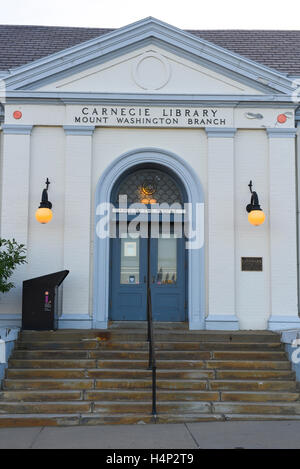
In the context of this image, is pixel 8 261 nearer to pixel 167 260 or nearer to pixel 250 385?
pixel 167 260

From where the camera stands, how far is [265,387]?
26.0 ft

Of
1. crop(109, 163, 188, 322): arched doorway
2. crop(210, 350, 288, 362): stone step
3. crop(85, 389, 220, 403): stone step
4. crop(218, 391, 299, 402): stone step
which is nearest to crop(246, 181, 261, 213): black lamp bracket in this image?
crop(109, 163, 188, 322): arched doorway

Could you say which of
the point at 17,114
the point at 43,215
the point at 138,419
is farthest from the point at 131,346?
the point at 17,114

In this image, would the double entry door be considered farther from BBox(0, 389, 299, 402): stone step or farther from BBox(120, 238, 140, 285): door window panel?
BBox(0, 389, 299, 402): stone step

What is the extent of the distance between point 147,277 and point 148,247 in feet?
2.05

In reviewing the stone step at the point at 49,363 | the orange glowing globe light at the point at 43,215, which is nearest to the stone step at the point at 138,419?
the stone step at the point at 49,363

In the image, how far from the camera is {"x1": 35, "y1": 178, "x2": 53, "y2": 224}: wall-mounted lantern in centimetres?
944

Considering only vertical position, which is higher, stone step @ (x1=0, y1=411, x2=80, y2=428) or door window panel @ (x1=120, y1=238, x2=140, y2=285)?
door window panel @ (x1=120, y1=238, x2=140, y2=285)

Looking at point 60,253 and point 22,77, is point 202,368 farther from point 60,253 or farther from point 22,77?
point 22,77

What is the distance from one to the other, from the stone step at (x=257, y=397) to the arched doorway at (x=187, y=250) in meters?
2.12

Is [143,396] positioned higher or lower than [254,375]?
lower

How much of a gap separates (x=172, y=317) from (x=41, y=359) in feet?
9.85

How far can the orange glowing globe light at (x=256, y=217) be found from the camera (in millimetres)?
9500

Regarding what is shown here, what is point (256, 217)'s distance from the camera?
9500 millimetres
